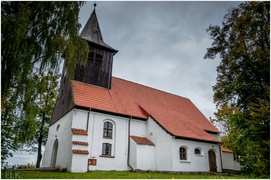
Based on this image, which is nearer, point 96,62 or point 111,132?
point 111,132

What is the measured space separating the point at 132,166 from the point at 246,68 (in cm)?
981

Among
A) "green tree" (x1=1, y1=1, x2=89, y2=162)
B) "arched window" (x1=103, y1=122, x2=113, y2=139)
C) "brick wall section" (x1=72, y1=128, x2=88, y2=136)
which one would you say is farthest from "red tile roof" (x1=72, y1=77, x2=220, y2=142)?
"green tree" (x1=1, y1=1, x2=89, y2=162)

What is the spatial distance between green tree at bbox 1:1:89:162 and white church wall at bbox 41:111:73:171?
5.64 metres

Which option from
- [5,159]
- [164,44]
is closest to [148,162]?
[164,44]

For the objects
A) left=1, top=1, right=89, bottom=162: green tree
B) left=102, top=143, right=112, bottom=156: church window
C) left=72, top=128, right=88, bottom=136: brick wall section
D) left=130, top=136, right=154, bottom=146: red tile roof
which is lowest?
left=102, top=143, right=112, bottom=156: church window

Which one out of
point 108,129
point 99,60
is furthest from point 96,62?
Answer: point 108,129

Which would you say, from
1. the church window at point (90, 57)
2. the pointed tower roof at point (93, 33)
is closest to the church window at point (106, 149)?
the church window at point (90, 57)

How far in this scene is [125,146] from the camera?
16.8 meters

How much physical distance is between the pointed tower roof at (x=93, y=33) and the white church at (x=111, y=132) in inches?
3.4

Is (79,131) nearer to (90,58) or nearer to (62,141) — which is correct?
(62,141)

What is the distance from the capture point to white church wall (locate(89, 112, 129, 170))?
15.4 meters

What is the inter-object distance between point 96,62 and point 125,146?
7343mm

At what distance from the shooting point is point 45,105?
78.2ft

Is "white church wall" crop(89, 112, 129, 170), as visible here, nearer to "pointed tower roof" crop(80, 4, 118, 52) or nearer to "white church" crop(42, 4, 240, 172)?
"white church" crop(42, 4, 240, 172)
